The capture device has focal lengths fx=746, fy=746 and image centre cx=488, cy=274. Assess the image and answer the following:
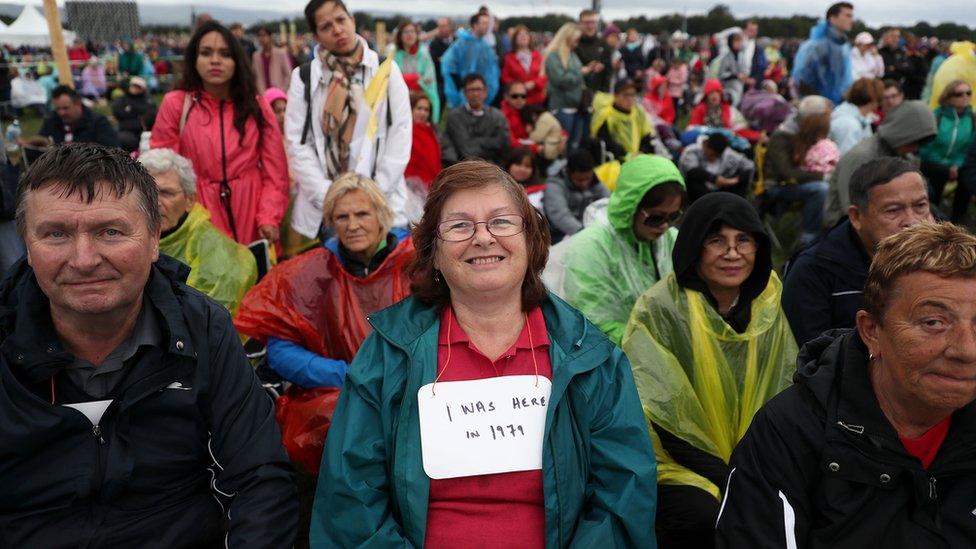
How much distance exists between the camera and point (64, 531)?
76.7 inches

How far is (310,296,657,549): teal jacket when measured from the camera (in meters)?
1.97

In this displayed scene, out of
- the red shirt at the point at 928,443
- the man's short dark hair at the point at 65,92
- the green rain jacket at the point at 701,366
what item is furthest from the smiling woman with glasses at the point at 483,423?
the man's short dark hair at the point at 65,92

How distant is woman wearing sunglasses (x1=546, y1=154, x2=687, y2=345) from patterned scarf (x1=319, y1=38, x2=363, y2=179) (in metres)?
1.58

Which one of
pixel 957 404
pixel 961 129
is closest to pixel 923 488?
pixel 957 404

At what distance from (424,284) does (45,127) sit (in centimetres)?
768

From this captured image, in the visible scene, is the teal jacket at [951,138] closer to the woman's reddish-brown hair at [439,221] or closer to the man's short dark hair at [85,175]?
the woman's reddish-brown hair at [439,221]

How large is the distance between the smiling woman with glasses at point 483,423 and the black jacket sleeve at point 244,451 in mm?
118

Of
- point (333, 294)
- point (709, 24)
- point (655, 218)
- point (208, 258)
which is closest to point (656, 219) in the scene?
point (655, 218)

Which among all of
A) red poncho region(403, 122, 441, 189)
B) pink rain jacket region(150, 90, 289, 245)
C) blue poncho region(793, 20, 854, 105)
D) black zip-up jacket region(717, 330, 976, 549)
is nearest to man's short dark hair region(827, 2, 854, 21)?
blue poncho region(793, 20, 854, 105)

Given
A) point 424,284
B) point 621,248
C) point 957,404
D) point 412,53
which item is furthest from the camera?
point 412,53

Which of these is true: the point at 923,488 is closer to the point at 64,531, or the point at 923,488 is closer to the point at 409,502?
the point at 409,502

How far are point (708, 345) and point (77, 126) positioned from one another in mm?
7577

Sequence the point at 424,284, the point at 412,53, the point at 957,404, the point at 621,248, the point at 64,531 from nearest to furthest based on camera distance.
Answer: the point at 957,404 < the point at 64,531 < the point at 424,284 < the point at 621,248 < the point at 412,53

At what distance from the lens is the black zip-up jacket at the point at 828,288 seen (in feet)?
10.3
